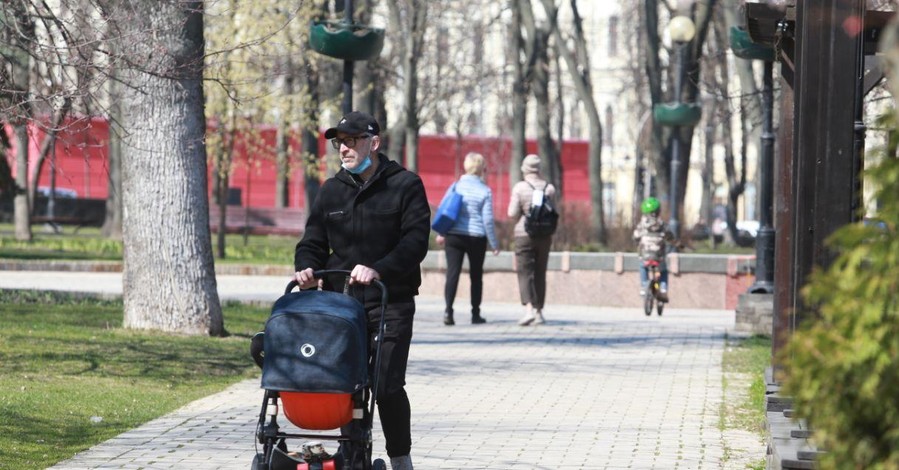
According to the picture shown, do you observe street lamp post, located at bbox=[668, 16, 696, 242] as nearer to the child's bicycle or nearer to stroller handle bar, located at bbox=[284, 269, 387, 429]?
the child's bicycle

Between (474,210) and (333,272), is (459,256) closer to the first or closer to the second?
(474,210)

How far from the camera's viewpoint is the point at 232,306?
18.6 meters

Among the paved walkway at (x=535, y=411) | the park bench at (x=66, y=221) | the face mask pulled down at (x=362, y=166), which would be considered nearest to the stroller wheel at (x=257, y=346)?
the face mask pulled down at (x=362, y=166)

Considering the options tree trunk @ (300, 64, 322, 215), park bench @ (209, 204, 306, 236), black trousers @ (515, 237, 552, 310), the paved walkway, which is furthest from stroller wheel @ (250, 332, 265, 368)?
park bench @ (209, 204, 306, 236)

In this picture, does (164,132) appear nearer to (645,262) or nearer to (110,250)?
(645,262)

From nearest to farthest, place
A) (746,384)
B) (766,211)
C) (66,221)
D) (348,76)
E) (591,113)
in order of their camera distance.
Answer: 1. (746,384)
2. (348,76)
3. (766,211)
4. (591,113)
5. (66,221)

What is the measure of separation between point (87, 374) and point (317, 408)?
552 centimetres

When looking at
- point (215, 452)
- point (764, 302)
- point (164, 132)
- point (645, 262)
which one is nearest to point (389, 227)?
point (215, 452)

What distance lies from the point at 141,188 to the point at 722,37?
1032 inches

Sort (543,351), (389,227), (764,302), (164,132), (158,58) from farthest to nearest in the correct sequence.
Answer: (764,302), (543,351), (164,132), (158,58), (389,227)

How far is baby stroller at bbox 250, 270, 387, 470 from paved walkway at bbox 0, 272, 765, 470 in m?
1.72

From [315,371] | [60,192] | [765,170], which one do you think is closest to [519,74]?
[765,170]

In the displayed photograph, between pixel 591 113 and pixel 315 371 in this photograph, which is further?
pixel 591 113

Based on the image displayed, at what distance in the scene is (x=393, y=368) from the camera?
22.6 feet
